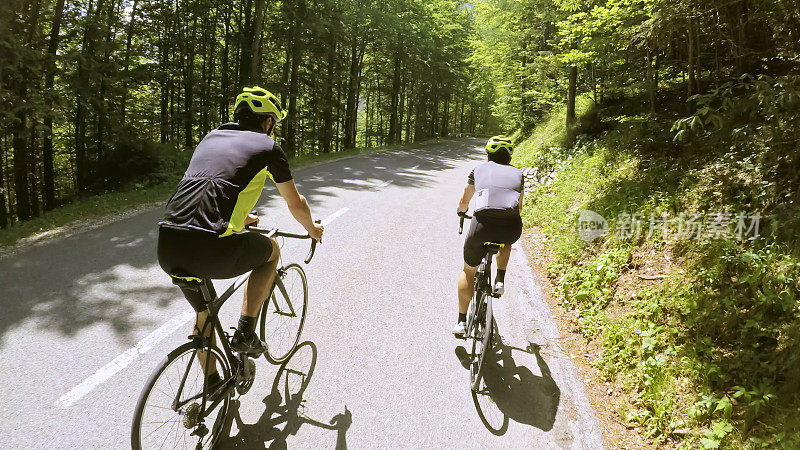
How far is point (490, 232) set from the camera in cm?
416

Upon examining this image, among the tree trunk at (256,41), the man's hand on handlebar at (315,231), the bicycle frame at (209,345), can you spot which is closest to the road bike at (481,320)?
the man's hand on handlebar at (315,231)

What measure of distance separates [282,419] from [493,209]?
8.73 feet

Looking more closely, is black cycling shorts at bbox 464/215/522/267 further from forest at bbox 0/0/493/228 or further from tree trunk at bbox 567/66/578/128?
tree trunk at bbox 567/66/578/128

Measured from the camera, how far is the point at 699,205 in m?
5.79

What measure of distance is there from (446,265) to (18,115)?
11341 millimetres

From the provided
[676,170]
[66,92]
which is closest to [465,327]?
[676,170]

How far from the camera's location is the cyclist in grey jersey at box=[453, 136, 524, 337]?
13.5 ft

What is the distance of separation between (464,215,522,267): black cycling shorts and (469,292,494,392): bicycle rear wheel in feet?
1.61

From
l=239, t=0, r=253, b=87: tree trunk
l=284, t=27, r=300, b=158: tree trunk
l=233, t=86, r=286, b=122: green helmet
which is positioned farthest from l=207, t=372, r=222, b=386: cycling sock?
l=284, t=27, r=300, b=158: tree trunk

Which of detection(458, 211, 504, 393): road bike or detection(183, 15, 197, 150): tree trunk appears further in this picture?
detection(183, 15, 197, 150): tree trunk

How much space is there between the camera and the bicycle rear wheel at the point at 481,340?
3.88 m

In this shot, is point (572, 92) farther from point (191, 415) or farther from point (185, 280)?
point (191, 415)

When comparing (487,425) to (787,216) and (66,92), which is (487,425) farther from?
(66,92)

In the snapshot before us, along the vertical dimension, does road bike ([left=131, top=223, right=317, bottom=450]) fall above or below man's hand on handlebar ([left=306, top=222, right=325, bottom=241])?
below
